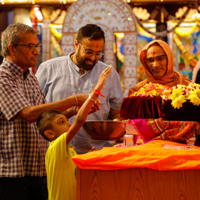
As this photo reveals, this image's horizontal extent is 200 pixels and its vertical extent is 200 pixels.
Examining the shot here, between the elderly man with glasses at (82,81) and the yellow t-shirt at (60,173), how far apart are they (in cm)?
73

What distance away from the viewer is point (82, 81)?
111 inches

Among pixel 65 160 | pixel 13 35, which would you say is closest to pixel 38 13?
pixel 13 35

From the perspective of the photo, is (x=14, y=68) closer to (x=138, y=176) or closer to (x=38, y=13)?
(x=138, y=176)

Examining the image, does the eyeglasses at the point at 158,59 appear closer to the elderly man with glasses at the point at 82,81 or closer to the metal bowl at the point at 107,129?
the elderly man with glasses at the point at 82,81

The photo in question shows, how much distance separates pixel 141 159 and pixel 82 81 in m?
1.30

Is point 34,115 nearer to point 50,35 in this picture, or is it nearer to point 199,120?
point 199,120

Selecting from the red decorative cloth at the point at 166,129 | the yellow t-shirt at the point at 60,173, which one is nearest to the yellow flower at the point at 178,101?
the red decorative cloth at the point at 166,129

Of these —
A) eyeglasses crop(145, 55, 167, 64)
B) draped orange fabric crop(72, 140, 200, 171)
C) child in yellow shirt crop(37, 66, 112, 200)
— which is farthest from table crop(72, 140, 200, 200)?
eyeglasses crop(145, 55, 167, 64)

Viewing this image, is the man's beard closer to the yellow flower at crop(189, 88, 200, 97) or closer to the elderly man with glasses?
the elderly man with glasses

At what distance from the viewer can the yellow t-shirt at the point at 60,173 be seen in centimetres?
194

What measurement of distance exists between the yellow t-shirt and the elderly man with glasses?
729 mm

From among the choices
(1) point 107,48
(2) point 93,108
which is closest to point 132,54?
(1) point 107,48

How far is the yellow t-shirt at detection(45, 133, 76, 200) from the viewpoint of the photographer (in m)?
1.94

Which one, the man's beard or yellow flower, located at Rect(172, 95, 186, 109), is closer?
yellow flower, located at Rect(172, 95, 186, 109)
